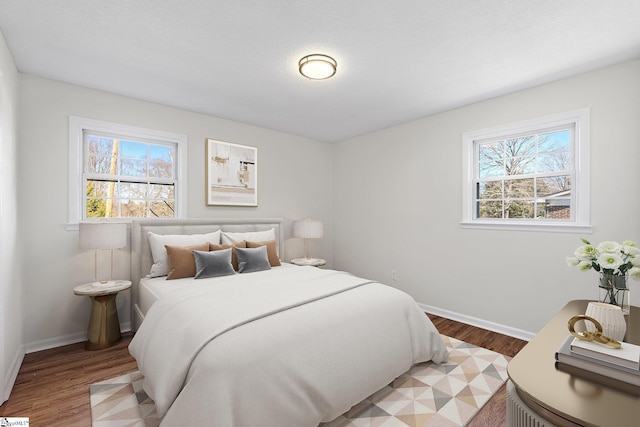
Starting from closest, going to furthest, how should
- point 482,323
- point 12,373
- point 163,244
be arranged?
1. point 12,373
2. point 163,244
3. point 482,323

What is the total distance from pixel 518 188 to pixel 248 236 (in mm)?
3149

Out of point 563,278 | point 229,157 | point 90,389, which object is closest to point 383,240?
point 563,278

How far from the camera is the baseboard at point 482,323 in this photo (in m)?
3.03

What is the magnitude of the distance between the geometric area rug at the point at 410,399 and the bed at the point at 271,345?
119mm

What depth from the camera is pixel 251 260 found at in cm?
321

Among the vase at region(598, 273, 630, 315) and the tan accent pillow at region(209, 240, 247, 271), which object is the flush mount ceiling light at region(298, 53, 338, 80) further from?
the vase at region(598, 273, 630, 315)

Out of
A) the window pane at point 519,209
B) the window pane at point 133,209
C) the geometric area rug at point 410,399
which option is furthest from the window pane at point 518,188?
the window pane at point 133,209

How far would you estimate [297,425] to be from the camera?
1.56 meters

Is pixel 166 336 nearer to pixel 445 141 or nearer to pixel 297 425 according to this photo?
pixel 297 425

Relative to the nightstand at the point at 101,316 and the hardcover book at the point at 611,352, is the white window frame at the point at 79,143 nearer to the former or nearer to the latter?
the nightstand at the point at 101,316

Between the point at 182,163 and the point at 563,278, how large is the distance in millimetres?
4244

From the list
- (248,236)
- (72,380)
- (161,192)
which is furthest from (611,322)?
(161,192)

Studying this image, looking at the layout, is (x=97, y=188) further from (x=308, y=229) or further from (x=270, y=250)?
(x=308, y=229)

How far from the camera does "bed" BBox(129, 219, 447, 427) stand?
1.45 meters
